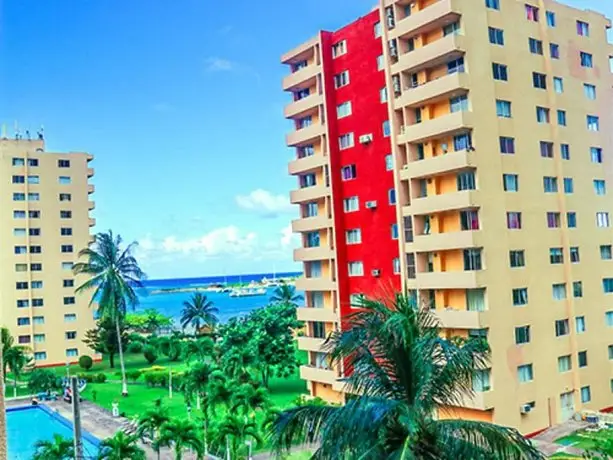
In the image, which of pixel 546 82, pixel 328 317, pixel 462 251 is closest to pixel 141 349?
pixel 328 317

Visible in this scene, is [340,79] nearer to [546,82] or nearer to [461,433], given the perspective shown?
[546,82]

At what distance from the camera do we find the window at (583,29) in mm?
23480

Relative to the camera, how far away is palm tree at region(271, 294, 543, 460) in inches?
298

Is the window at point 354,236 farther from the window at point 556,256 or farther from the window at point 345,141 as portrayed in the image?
the window at point 556,256

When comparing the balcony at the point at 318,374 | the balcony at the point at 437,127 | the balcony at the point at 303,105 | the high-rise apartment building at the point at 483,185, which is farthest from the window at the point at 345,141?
the balcony at the point at 318,374

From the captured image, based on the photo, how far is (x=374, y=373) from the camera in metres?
8.27

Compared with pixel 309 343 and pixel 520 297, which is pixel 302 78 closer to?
pixel 309 343

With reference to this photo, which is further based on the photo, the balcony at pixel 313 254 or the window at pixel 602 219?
the balcony at pixel 313 254

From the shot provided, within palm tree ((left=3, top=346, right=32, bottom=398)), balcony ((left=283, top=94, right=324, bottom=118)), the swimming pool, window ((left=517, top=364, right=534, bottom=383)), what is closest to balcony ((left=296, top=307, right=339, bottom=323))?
window ((left=517, top=364, right=534, bottom=383))

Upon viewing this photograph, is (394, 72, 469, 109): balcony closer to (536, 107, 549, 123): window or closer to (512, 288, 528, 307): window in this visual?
(536, 107, 549, 123): window

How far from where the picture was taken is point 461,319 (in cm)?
1941

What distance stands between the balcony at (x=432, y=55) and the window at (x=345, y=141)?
3483mm

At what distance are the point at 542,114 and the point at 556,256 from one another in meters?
4.92

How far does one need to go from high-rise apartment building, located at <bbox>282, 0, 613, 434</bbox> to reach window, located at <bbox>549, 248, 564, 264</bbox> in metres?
0.03
